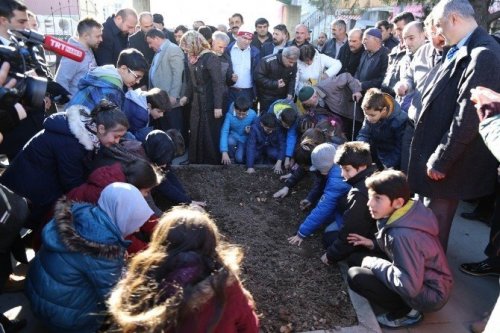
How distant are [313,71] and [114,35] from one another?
2.98m

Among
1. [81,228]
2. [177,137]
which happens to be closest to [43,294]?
[81,228]

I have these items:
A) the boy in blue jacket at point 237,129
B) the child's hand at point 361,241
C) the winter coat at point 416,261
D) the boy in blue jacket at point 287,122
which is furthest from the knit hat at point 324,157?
the boy in blue jacket at point 237,129

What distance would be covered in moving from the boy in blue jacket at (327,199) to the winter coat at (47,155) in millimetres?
1869

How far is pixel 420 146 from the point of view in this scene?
9.64 ft

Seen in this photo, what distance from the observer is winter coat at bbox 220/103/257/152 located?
16.4ft

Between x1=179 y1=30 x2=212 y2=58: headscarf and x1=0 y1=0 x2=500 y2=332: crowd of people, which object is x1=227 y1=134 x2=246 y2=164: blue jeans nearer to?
x1=0 y1=0 x2=500 y2=332: crowd of people

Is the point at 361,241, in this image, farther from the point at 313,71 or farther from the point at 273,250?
the point at 313,71

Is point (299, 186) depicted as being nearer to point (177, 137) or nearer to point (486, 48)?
point (177, 137)

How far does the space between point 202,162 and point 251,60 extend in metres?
1.73

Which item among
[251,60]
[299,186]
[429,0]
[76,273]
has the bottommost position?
[299,186]

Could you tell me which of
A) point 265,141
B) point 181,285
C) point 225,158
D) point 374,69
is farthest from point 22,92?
point 374,69

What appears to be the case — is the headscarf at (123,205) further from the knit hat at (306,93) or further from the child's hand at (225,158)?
the knit hat at (306,93)

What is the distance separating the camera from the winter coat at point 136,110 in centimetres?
397

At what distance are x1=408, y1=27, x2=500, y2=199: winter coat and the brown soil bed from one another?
1.05 meters
